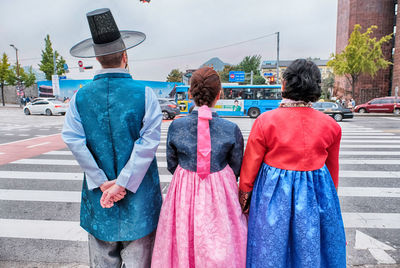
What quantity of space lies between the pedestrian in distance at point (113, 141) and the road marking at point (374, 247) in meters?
2.40

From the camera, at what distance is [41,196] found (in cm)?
453

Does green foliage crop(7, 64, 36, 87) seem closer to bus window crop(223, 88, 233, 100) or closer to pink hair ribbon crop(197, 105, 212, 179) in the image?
bus window crop(223, 88, 233, 100)

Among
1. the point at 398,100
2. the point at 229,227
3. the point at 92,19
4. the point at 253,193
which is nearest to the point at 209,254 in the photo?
the point at 229,227

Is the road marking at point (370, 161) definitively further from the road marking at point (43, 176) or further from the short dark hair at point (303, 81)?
the short dark hair at point (303, 81)

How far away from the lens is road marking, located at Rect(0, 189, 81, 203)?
→ 4404 mm

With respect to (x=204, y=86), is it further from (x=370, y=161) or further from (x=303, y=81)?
(x=370, y=161)

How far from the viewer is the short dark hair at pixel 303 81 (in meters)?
1.70

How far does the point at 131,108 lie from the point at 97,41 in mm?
464

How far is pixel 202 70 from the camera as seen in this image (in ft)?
5.92

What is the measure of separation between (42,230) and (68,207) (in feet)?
2.34

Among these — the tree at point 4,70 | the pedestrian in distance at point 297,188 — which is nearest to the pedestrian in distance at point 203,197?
the pedestrian in distance at point 297,188

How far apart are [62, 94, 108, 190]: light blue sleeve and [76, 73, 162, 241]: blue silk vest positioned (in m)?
0.04

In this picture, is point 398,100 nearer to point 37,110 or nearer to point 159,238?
point 159,238

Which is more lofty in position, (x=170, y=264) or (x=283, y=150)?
(x=283, y=150)
